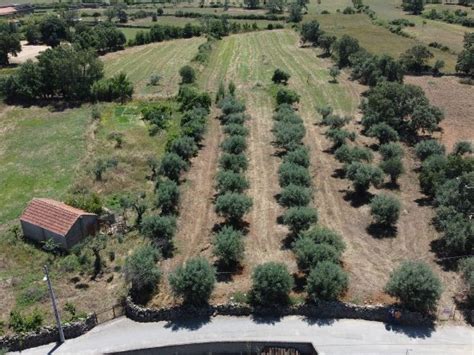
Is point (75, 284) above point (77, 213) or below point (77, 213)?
below

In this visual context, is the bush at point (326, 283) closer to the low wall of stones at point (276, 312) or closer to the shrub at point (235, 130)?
the low wall of stones at point (276, 312)

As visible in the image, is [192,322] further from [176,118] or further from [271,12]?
[271,12]

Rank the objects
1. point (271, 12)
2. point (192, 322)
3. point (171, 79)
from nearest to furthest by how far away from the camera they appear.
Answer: point (192, 322), point (171, 79), point (271, 12)

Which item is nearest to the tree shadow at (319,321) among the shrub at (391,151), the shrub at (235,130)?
the shrub at (391,151)

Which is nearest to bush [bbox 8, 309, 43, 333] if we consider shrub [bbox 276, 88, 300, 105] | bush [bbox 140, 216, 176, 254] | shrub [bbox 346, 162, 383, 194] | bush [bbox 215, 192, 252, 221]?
bush [bbox 140, 216, 176, 254]

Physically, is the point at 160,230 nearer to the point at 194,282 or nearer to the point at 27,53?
the point at 194,282

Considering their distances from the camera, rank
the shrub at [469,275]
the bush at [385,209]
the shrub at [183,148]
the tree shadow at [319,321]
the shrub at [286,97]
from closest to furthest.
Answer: the tree shadow at [319,321]
the shrub at [469,275]
the bush at [385,209]
the shrub at [183,148]
the shrub at [286,97]

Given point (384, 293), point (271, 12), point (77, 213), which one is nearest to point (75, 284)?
point (77, 213)
